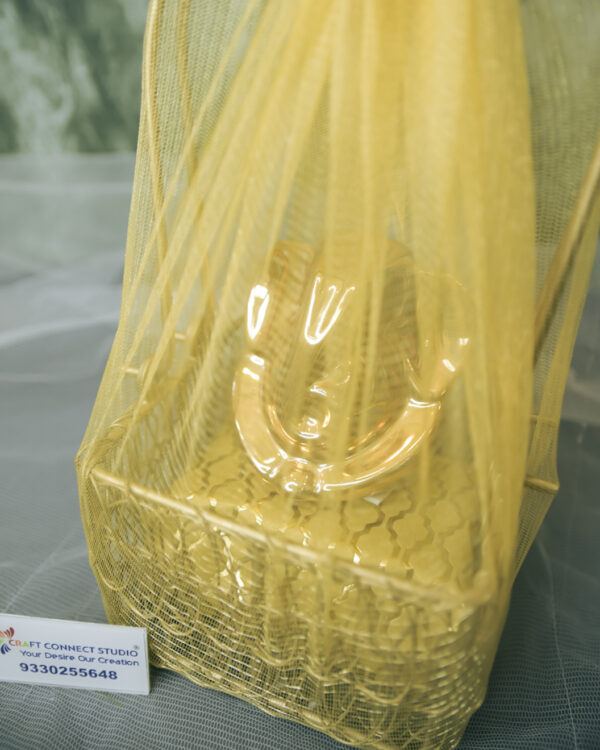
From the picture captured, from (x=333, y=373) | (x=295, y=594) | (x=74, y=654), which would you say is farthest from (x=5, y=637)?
(x=333, y=373)

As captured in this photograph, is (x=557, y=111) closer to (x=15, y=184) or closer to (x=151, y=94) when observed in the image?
(x=151, y=94)

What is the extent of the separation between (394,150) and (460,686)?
0.54 metres

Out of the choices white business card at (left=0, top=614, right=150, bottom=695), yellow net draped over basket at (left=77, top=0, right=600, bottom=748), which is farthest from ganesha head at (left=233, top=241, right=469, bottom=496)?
white business card at (left=0, top=614, right=150, bottom=695)

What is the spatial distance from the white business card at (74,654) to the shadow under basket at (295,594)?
1.2 inches

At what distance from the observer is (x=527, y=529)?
0.89 metres

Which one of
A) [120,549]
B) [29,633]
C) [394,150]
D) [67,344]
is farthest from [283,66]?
[67,344]

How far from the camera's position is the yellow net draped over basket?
23.8 inches

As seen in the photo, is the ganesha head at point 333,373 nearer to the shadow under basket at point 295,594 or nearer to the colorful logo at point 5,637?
the shadow under basket at point 295,594

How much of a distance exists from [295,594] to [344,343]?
0.88ft

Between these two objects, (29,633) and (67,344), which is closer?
(29,633)

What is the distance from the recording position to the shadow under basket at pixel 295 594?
0.66 m

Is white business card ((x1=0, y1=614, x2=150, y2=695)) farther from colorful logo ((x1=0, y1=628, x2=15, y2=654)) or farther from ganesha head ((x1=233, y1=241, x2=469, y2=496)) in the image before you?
ganesha head ((x1=233, y1=241, x2=469, y2=496))

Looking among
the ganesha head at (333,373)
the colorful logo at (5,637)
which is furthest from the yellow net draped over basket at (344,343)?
the colorful logo at (5,637)

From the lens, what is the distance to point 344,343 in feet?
2.19
